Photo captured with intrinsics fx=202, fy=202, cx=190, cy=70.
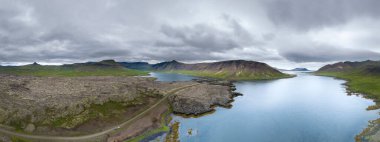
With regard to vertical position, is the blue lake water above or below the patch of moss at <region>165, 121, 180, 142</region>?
above

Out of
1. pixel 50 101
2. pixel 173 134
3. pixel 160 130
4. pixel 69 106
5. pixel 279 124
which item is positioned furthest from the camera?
pixel 50 101

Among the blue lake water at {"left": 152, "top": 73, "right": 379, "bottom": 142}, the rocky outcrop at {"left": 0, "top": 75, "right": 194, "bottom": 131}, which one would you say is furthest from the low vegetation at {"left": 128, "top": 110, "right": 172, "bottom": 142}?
the rocky outcrop at {"left": 0, "top": 75, "right": 194, "bottom": 131}

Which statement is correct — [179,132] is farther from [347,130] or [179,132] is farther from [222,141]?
[347,130]

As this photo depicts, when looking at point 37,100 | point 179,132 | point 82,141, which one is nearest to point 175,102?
point 179,132

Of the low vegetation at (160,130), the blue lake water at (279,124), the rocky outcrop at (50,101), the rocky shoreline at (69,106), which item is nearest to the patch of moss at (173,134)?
the blue lake water at (279,124)

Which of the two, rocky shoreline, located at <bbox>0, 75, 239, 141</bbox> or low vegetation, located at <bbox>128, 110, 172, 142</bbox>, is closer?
rocky shoreline, located at <bbox>0, 75, 239, 141</bbox>

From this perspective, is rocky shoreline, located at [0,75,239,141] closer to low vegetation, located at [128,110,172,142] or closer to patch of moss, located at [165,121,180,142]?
low vegetation, located at [128,110,172,142]

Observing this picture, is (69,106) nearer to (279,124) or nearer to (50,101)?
(50,101)

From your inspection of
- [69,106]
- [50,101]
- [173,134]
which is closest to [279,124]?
[173,134]

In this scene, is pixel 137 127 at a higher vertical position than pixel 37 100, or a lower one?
lower

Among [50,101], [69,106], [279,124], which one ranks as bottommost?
[279,124]

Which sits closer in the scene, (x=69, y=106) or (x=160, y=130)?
(x=160, y=130)
